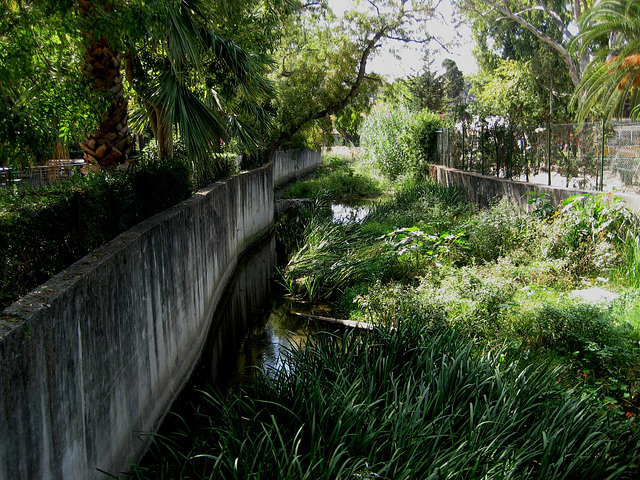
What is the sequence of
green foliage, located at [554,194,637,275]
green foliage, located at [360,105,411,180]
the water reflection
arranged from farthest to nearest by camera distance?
1. green foliage, located at [360,105,411,180]
2. green foliage, located at [554,194,637,275]
3. the water reflection

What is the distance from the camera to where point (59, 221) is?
15.8 feet

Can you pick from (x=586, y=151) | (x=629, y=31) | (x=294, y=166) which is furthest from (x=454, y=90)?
(x=586, y=151)

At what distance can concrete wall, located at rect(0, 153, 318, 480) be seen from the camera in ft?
11.0

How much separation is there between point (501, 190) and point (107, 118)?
32.8ft

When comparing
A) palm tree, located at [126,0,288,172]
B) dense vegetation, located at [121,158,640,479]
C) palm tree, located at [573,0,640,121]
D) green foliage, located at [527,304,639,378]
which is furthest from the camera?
palm tree, located at [573,0,640,121]

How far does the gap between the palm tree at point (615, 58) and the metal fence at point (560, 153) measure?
4.40 m

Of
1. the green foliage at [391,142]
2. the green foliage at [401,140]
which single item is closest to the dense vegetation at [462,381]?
the green foliage at [401,140]

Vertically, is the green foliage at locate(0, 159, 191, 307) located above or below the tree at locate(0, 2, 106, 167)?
below

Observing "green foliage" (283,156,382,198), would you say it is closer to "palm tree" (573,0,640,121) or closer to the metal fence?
the metal fence

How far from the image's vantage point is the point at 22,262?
4.26m

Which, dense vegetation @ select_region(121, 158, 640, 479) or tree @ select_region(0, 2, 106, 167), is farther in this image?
tree @ select_region(0, 2, 106, 167)

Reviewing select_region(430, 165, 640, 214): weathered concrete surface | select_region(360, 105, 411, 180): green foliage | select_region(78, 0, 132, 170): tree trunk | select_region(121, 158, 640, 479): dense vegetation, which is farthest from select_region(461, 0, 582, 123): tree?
select_region(78, 0, 132, 170): tree trunk

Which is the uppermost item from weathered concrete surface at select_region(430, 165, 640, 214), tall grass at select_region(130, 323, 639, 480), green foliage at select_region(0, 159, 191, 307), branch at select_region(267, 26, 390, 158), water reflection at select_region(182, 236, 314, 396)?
branch at select_region(267, 26, 390, 158)

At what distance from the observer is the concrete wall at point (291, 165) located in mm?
30406
